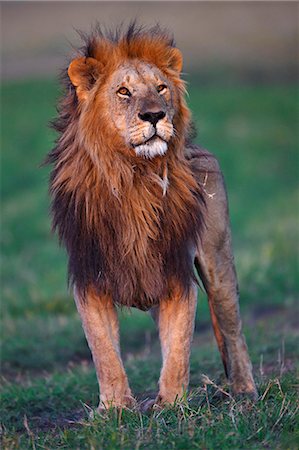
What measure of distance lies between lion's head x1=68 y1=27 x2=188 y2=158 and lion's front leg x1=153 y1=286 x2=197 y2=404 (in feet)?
2.36

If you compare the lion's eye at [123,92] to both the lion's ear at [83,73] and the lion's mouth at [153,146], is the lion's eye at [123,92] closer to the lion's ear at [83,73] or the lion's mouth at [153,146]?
the lion's ear at [83,73]

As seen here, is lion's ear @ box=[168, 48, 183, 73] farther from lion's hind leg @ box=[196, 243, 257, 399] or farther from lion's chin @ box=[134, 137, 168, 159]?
lion's hind leg @ box=[196, 243, 257, 399]

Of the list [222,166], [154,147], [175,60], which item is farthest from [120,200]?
[222,166]

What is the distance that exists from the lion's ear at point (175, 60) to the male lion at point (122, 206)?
0.13ft

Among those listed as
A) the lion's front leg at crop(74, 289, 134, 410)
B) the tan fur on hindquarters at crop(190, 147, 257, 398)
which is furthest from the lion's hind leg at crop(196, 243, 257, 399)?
the lion's front leg at crop(74, 289, 134, 410)

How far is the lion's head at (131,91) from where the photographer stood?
4875 millimetres

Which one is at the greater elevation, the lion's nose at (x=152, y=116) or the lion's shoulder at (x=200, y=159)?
the lion's nose at (x=152, y=116)

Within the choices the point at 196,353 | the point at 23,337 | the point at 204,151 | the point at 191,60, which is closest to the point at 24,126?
the point at 191,60

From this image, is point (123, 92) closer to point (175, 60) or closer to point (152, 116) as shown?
point (152, 116)

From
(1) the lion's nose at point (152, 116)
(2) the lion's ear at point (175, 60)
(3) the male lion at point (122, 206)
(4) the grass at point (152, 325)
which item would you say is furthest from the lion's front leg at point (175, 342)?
(2) the lion's ear at point (175, 60)

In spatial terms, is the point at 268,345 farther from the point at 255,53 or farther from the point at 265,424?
the point at 255,53

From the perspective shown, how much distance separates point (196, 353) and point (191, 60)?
55.9 feet

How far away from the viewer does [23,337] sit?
8.09 meters

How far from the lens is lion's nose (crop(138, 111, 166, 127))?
4.82 m
